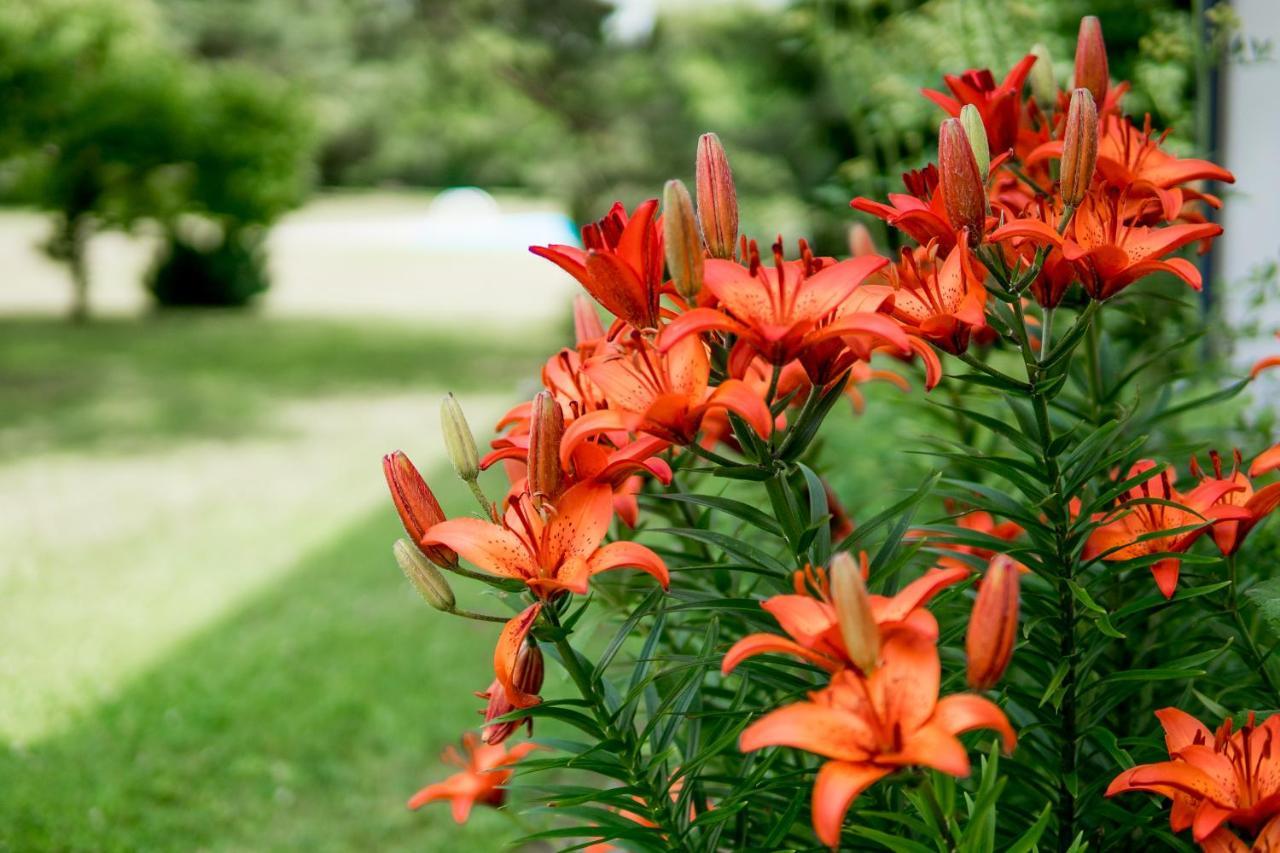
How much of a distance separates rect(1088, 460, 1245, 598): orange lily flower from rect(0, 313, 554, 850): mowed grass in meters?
1.75

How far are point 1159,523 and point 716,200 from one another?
478 mm

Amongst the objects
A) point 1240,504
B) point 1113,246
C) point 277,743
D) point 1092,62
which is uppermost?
point 1092,62

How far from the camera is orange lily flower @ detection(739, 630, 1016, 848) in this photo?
665mm

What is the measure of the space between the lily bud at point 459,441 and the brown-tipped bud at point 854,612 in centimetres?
36

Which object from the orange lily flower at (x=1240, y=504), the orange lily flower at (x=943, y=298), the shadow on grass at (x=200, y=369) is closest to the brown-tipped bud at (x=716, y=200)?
the orange lily flower at (x=943, y=298)

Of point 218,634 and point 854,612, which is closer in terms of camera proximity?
point 854,612

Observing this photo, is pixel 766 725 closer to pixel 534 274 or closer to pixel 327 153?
pixel 534 274

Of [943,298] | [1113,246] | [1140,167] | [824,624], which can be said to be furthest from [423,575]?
[1140,167]

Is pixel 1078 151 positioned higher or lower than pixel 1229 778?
higher

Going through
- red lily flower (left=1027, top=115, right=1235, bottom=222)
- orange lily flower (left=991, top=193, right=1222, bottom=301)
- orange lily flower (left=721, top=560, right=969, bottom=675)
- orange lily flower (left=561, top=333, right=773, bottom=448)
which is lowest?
orange lily flower (left=721, top=560, right=969, bottom=675)

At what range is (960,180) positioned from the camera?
2.83 feet

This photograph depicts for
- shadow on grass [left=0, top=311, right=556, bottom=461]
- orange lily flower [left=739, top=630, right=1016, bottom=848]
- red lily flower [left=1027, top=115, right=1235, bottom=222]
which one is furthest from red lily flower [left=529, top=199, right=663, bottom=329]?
shadow on grass [left=0, top=311, right=556, bottom=461]

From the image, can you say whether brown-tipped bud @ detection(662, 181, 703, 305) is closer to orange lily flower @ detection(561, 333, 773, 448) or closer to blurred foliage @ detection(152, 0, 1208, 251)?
orange lily flower @ detection(561, 333, 773, 448)

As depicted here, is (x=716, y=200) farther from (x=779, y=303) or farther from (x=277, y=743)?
(x=277, y=743)
